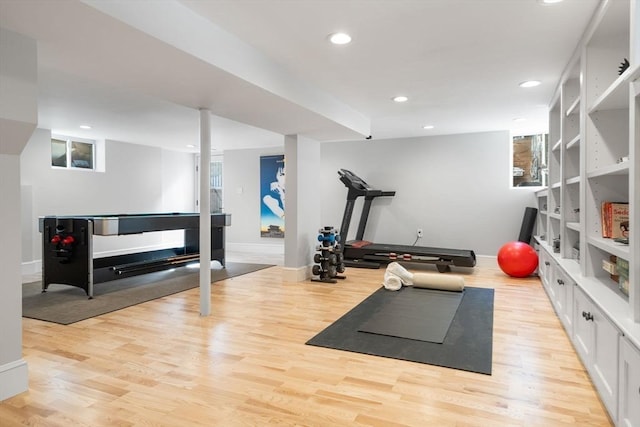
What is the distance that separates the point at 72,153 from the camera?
7.31 metres

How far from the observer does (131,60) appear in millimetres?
2631

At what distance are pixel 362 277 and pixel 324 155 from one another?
323 centimetres

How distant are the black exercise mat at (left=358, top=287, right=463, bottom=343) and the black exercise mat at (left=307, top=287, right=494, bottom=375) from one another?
8 centimetres

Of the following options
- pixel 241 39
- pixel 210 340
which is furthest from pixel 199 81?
pixel 210 340

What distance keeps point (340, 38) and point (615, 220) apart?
7.55 feet

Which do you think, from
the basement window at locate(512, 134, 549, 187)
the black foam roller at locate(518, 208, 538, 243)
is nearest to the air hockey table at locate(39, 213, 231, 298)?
the black foam roller at locate(518, 208, 538, 243)

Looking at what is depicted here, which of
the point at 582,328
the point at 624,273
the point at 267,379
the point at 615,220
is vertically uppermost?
the point at 615,220

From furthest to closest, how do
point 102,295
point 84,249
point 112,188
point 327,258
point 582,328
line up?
point 112,188
point 327,258
point 102,295
point 84,249
point 582,328

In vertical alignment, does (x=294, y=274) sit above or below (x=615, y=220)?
below

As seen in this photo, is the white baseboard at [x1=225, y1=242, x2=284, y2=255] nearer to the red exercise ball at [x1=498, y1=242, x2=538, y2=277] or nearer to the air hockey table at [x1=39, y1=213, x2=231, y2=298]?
the air hockey table at [x1=39, y1=213, x2=231, y2=298]

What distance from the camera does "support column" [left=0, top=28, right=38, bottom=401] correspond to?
2.12m

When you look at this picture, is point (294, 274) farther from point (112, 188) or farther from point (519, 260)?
point (112, 188)

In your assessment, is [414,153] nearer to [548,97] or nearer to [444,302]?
[548,97]

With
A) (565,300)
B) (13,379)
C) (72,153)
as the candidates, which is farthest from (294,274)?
(72,153)
